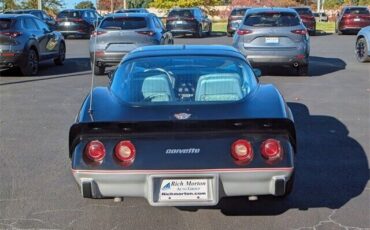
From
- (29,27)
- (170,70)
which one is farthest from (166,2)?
(170,70)

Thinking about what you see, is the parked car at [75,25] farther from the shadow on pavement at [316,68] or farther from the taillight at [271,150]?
the taillight at [271,150]

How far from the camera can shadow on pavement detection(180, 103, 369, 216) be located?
16.3 feet

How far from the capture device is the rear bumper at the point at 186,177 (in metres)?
4.05

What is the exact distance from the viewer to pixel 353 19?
3100 cm

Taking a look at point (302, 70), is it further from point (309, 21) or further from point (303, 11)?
point (303, 11)

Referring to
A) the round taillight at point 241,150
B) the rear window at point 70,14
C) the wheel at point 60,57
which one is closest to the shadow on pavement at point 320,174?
the round taillight at point 241,150

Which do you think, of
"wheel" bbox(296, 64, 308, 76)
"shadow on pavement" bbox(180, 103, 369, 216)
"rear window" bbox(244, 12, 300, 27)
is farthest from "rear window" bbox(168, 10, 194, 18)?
"shadow on pavement" bbox(180, 103, 369, 216)

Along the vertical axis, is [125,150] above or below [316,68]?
above

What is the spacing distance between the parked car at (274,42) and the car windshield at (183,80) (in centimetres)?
786

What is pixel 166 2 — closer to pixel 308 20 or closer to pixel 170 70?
pixel 308 20

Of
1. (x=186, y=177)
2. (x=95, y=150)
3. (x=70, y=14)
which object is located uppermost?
(x=95, y=150)

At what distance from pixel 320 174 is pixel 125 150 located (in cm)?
251

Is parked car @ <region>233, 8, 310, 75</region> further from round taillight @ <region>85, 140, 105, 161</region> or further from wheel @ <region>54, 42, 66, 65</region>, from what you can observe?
round taillight @ <region>85, 140, 105, 161</region>

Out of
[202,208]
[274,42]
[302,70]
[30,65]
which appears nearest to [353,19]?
[302,70]
